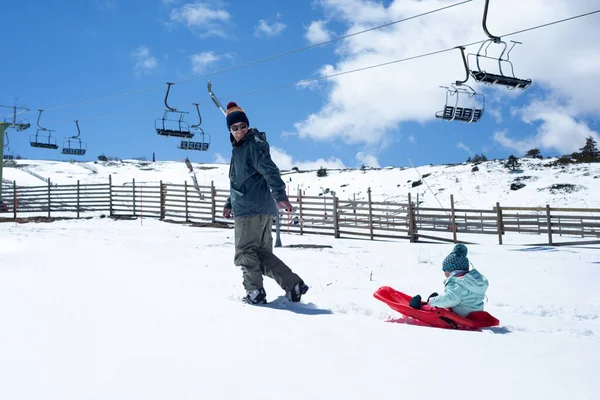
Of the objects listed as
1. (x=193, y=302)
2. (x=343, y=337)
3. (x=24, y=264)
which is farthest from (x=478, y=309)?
(x=24, y=264)

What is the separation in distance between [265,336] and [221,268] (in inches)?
128

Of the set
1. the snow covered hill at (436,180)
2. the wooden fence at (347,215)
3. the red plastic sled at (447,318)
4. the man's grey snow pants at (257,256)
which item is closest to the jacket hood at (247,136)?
the man's grey snow pants at (257,256)

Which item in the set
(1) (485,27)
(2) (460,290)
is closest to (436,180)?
(1) (485,27)

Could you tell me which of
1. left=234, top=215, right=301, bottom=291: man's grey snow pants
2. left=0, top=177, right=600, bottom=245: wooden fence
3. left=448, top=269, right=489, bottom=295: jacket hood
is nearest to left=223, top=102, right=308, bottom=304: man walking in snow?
left=234, top=215, right=301, bottom=291: man's grey snow pants

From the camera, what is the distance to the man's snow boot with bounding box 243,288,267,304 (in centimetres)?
333

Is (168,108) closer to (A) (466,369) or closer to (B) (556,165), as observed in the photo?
(A) (466,369)

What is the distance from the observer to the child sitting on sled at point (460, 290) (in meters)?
3.03

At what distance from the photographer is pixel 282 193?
10.8ft

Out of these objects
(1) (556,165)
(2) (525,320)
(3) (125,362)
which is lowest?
(2) (525,320)

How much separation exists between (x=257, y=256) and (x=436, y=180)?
111 ft

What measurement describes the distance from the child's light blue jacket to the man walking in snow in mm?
961

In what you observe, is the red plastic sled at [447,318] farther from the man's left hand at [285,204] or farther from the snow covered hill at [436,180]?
the snow covered hill at [436,180]

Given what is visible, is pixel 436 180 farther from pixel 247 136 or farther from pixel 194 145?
pixel 247 136

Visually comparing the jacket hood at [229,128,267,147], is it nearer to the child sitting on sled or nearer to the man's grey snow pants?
the man's grey snow pants
